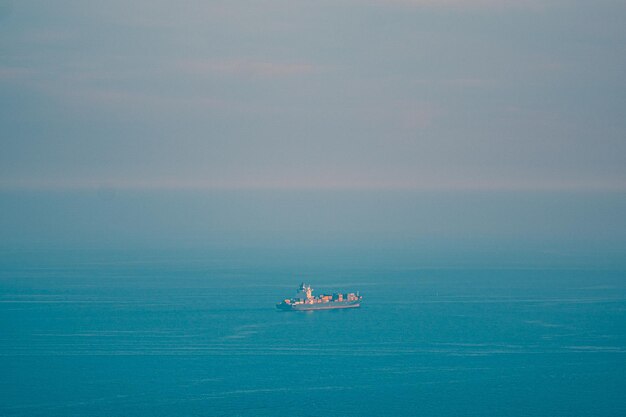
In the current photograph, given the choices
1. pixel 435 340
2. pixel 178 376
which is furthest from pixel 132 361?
pixel 435 340

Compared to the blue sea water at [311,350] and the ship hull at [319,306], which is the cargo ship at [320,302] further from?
the blue sea water at [311,350]

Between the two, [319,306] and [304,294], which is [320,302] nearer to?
[319,306]

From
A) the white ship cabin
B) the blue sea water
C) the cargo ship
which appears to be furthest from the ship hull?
the blue sea water

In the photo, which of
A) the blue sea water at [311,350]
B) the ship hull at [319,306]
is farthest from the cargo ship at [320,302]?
the blue sea water at [311,350]

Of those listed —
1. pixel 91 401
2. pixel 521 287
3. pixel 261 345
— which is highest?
pixel 521 287

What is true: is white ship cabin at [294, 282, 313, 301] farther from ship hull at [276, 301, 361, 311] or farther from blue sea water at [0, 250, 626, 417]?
blue sea water at [0, 250, 626, 417]

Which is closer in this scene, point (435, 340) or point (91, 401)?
point (91, 401)

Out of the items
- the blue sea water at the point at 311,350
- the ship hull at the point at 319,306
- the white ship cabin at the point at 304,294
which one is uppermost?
the white ship cabin at the point at 304,294

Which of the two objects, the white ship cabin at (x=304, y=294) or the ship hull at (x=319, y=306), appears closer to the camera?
the ship hull at (x=319, y=306)

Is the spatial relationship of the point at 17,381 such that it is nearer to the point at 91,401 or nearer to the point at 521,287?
the point at 91,401
